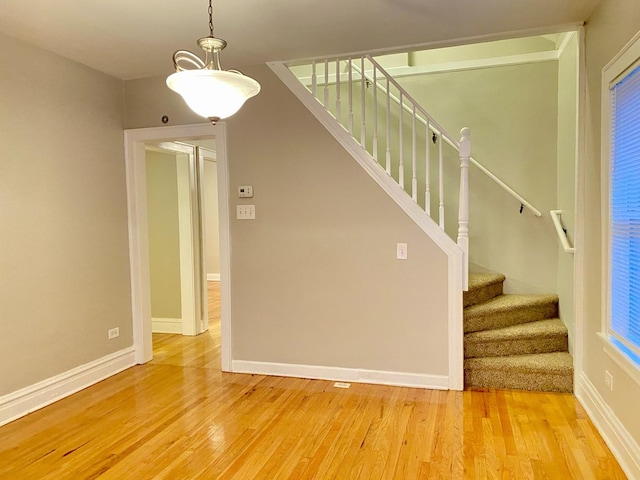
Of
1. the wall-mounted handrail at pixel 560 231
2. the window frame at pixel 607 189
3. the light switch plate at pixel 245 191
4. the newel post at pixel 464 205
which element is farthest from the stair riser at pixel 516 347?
the light switch plate at pixel 245 191

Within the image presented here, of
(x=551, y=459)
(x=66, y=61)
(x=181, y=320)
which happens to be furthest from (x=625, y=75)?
(x=181, y=320)

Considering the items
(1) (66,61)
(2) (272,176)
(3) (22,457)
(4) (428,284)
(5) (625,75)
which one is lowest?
(3) (22,457)

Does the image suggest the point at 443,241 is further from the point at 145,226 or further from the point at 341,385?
the point at 145,226

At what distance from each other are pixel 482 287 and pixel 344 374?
1314 millimetres

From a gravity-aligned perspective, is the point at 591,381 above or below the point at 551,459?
above

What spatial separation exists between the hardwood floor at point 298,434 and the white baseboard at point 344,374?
8 centimetres

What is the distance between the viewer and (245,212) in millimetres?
3566

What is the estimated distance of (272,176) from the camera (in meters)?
3.49

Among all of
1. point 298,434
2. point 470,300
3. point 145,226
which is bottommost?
point 298,434

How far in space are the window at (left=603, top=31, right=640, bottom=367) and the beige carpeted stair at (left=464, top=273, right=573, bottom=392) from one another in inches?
33.9

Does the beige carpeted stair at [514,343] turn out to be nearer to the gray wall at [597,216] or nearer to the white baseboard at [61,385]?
the gray wall at [597,216]

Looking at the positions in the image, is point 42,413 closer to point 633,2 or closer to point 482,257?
point 482,257

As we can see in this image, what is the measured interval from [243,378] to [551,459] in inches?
86.5

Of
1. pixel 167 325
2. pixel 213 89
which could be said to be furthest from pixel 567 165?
pixel 167 325
